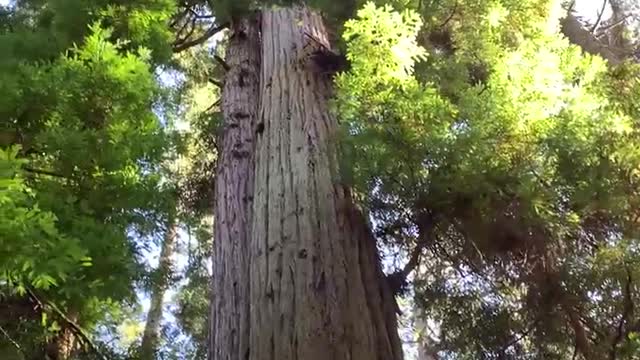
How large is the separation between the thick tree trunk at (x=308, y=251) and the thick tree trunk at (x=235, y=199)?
1.23ft

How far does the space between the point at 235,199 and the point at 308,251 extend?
129cm

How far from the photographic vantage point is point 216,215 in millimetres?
4520

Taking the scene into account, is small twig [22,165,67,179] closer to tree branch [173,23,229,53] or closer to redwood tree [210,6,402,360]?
redwood tree [210,6,402,360]

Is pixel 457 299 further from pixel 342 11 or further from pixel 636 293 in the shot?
pixel 342 11

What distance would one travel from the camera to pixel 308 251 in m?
3.28

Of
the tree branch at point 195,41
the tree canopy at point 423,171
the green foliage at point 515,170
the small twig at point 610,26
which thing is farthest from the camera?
the tree branch at point 195,41

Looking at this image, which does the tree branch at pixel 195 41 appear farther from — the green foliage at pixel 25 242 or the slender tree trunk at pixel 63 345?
the green foliage at pixel 25 242

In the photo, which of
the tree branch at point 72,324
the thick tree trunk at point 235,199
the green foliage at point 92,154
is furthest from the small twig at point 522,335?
the tree branch at point 72,324

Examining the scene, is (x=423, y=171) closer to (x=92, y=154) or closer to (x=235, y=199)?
(x=92, y=154)

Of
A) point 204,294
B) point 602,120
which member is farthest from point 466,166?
point 204,294

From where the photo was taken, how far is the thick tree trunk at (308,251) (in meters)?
2.99

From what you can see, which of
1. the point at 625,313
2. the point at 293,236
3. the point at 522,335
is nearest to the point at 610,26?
the point at 522,335

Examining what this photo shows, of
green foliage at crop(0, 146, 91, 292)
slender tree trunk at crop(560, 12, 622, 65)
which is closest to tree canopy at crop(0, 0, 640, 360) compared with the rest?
green foliage at crop(0, 146, 91, 292)

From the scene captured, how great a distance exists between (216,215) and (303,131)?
0.91m
